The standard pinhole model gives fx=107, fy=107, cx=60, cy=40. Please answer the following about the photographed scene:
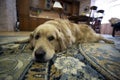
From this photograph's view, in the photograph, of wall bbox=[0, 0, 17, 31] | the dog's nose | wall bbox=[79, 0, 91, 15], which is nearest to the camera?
the dog's nose

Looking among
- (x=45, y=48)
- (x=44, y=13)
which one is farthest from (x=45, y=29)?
(x=44, y=13)

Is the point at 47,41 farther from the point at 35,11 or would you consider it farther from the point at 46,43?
the point at 35,11

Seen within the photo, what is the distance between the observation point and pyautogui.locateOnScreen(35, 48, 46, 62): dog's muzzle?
0.89m

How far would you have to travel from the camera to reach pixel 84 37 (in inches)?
78.5

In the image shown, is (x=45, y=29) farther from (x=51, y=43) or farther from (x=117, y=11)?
(x=117, y=11)

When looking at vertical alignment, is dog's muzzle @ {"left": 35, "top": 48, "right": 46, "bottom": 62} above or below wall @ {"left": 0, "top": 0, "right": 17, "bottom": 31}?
below

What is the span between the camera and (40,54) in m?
0.89

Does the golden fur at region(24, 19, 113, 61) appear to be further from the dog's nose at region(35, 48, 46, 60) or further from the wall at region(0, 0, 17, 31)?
the wall at region(0, 0, 17, 31)

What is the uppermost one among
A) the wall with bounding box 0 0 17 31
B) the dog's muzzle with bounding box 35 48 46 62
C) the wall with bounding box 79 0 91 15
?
the wall with bounding box 79 0 91 15

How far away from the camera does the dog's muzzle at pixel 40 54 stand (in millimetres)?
895

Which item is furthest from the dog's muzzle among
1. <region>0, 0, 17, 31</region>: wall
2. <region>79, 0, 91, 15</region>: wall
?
<region>79, 0, 91, 15</region>: wall

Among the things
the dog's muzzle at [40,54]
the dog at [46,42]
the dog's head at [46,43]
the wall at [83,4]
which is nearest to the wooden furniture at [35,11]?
the wall at [83,4]

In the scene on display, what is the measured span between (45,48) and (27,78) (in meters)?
0.36

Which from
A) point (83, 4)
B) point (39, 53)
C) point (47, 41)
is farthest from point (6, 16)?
point (83, 4)
